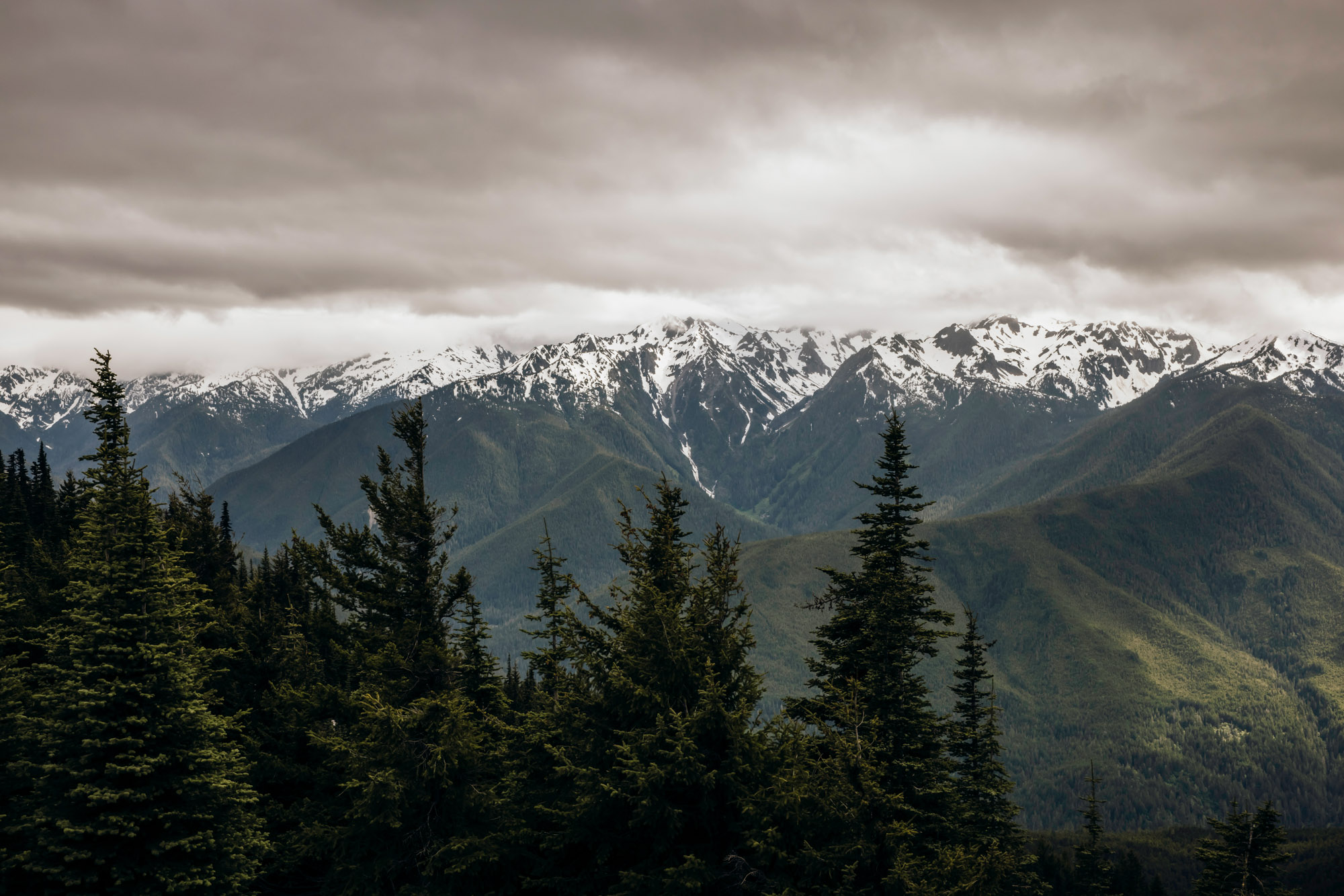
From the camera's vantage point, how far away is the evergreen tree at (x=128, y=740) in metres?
25.9

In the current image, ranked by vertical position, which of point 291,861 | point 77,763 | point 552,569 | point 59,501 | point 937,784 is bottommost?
point 291,861

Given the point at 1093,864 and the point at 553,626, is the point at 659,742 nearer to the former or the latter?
the point at 553,626

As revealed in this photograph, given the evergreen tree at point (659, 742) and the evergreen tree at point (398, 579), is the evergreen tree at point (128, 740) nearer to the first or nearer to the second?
the evergreen tree at point (398, 579)

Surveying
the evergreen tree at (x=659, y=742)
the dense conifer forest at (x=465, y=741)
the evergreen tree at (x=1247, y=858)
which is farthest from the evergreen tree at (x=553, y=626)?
the evergreen tree at (x=1247, y=858)

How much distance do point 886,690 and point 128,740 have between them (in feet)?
77.9

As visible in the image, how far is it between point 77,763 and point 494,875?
1281 cm

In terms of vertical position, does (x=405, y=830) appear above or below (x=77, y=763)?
below

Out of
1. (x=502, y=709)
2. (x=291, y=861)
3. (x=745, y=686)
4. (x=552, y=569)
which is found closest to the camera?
(x=745, y=686)

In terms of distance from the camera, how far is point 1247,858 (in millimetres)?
50250

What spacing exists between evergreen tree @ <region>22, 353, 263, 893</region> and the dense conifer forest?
9 centimetres

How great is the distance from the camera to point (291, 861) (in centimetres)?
3034

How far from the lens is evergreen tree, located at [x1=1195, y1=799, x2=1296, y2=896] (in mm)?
49594

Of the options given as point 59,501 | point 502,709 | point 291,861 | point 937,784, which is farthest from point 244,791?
point 59,501

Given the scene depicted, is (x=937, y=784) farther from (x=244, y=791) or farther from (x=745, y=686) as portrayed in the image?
(x=244, y=791)
